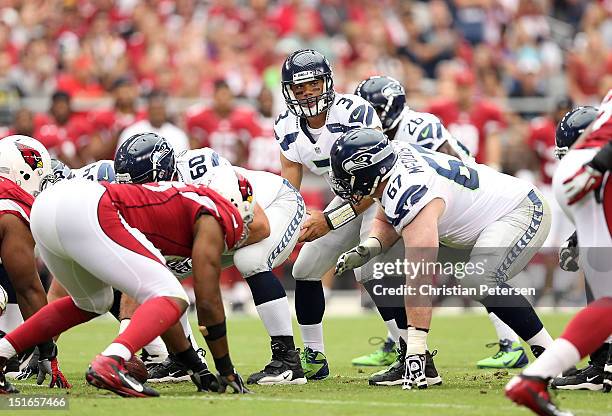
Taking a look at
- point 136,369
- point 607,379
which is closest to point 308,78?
point 136,369

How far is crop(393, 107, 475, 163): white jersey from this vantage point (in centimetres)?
799

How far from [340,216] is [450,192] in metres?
0.90

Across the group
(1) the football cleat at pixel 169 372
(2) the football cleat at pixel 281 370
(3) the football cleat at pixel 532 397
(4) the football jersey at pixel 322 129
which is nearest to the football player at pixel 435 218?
(4) the football jersey at pixel 322 129

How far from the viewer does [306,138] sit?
7.65m

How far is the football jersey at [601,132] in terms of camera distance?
17.6 ft

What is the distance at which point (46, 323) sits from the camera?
19.7ft

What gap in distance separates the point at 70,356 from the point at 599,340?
15.8 feet

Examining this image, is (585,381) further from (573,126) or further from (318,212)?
(318,212)

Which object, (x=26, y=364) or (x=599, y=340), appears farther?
(x=26, y=364)

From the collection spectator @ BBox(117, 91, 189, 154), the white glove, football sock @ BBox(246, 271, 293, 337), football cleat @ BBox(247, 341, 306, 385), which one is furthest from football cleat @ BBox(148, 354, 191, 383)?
spectator @ BBox(117, 91, 189, 154)

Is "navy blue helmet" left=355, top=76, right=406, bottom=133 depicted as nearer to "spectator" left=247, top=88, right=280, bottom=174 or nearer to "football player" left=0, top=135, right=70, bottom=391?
"football player" left=0, top=135, right=70, bottom=391

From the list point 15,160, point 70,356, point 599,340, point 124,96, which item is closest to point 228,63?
point 124,96

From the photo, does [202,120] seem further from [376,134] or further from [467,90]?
[376,134]

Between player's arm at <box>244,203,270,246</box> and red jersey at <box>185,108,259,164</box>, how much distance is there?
266 inches
